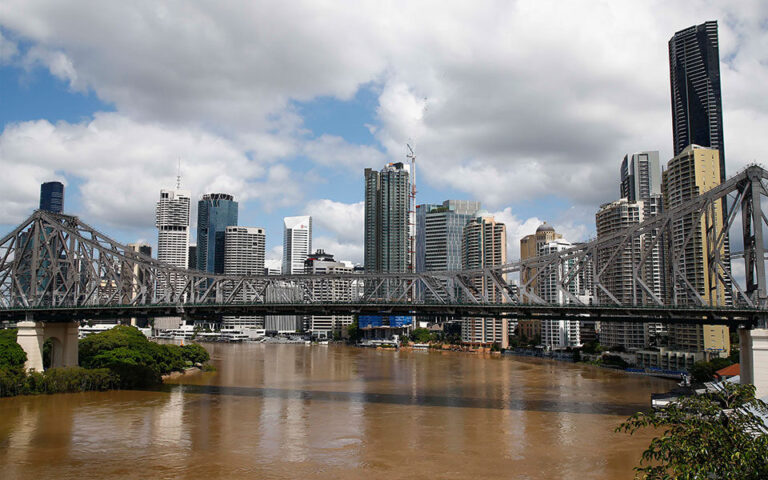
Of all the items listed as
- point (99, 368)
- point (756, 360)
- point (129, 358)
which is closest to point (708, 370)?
point (756, 360)

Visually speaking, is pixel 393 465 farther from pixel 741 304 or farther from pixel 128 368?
pixel 128 368

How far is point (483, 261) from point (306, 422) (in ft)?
347

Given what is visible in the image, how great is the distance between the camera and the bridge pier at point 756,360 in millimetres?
30939

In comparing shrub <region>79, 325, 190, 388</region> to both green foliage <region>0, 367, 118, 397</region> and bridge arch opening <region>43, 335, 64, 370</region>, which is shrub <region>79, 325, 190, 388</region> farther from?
bridge arch opening <region>43, 335, 64, 370</region>

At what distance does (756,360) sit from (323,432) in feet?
74.1

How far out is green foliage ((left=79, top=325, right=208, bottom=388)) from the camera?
4372 cm

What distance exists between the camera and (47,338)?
44.2m

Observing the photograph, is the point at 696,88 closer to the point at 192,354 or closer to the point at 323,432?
the point at 192,354

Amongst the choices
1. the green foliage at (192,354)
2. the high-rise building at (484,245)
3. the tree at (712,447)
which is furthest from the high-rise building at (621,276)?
the tree at (712,447)

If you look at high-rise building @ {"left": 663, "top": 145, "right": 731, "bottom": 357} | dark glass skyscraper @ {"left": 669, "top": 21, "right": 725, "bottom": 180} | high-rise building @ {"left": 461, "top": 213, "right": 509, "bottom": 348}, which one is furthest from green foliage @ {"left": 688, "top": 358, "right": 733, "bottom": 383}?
dark glass skyscraper @ {"left": 669, "top": 21, "right": 725, "bottom": 180}

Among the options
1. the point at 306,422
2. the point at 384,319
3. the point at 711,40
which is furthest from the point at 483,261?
the point at 306,422

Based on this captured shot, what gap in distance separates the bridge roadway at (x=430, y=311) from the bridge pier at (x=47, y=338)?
82 cm

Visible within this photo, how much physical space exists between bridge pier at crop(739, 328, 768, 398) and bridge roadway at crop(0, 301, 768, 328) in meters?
0.95

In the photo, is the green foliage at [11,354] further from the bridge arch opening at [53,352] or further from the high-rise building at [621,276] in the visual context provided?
the high-rise building at [621,276]
